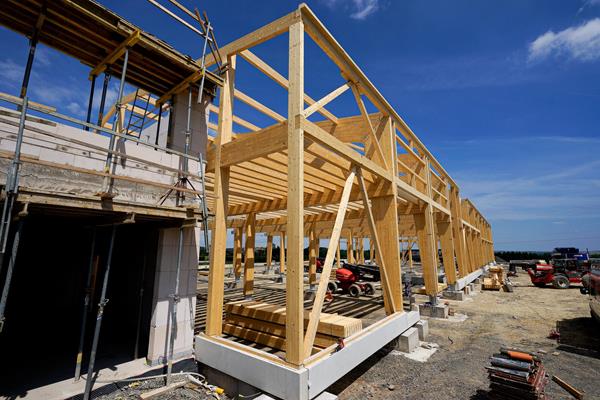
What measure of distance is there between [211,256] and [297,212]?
244 centimetres

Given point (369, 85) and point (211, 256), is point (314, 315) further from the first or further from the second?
point (369, 85)

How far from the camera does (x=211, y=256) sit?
5.89m

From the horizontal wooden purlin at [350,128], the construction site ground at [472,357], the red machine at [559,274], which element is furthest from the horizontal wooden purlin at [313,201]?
the red machine at [559,274]

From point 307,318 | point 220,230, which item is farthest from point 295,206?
point 307,318

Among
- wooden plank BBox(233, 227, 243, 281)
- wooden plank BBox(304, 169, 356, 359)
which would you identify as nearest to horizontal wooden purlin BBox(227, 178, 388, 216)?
wooden plank BBox(304, 169, 356, 359)

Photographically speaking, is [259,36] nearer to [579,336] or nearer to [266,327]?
[266,327]

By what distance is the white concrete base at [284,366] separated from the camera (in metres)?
4.11

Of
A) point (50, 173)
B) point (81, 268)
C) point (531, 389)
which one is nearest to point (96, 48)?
point (50, 173)

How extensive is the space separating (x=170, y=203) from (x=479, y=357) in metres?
8.04

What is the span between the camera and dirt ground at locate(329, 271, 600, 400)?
5293 millimetres

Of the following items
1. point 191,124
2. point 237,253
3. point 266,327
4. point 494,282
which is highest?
point 191,124

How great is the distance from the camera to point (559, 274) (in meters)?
19.0

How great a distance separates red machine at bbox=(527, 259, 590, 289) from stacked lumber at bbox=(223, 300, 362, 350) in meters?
19.3

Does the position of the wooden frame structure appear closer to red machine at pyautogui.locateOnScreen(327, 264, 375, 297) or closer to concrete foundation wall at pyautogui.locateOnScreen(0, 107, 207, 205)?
concrete foundation wall at pyautogui.locateOnScreen(0, 107, 207, 205)
